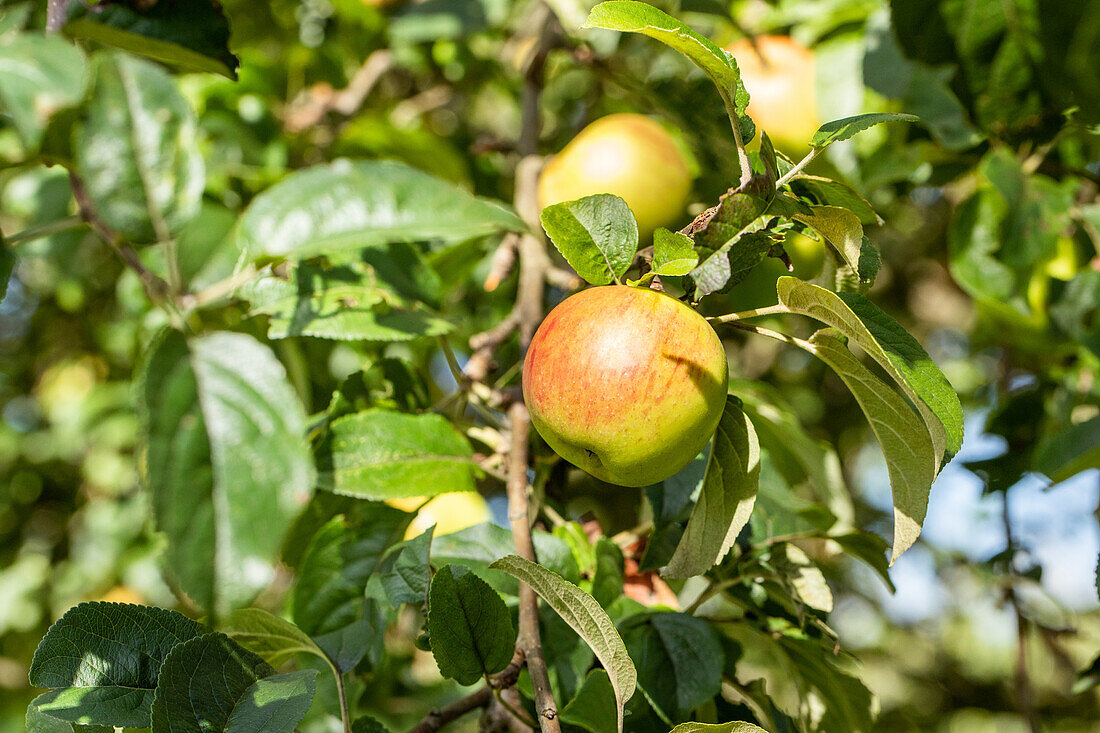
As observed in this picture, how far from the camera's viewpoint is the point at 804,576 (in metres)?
0.67

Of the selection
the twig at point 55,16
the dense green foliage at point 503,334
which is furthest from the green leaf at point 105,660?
the twig at point 55,16

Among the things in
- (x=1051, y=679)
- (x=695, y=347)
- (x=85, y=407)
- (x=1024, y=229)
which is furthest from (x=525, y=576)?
(x=1051, y=679)

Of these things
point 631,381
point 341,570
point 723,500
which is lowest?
point 341,570

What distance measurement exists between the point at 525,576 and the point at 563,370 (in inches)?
5.2

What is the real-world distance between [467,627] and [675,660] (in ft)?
0.60

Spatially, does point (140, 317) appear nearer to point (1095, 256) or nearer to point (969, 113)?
point (969, 113)

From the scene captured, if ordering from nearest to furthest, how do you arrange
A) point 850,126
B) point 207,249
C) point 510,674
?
point 850,126, point 510,674, point 207,249

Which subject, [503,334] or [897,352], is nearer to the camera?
[897,352]

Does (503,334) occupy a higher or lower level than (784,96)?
lower

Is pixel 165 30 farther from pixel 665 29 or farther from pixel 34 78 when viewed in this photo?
pixel 665 29

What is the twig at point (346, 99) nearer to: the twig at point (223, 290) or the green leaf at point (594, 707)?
the twig at point (223, 290)

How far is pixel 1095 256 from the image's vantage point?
998 millimetres

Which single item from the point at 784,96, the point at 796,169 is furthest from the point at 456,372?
the point at 784,96

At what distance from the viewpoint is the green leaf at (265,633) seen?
0.59 meters
